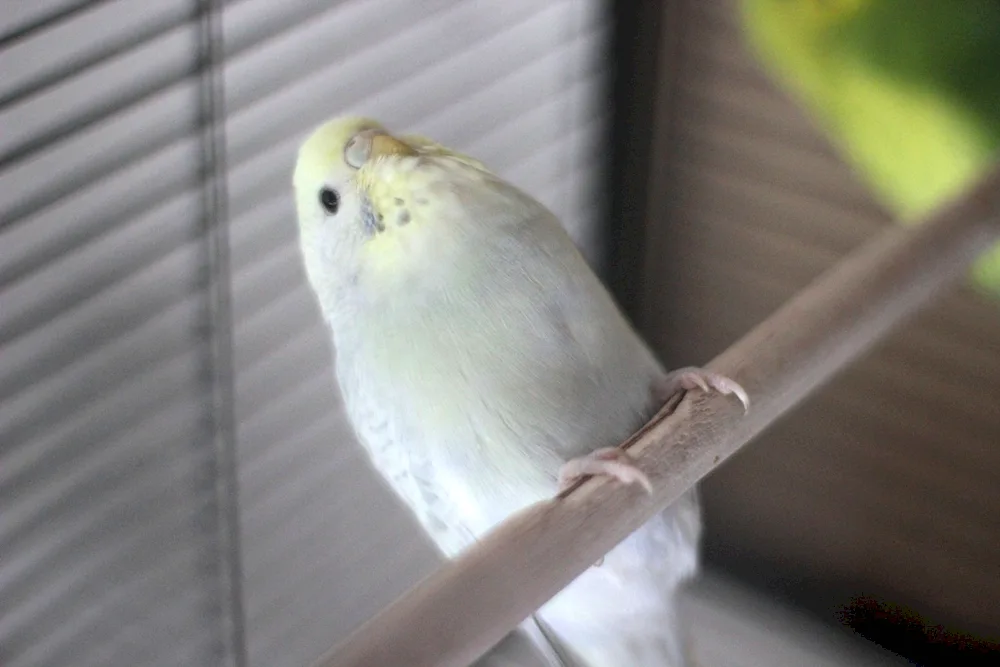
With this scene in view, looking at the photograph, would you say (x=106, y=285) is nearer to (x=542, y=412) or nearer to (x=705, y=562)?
(x=542, y=412)

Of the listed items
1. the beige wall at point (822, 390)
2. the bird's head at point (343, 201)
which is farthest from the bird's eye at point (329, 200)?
the beige wall at point (822, 390)

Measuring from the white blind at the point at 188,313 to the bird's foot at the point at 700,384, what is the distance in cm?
59

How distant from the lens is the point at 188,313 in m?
1.25

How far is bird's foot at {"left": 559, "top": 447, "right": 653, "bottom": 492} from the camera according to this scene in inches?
29.1

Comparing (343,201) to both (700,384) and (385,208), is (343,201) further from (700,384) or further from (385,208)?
(700,384)

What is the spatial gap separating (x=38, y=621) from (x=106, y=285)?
39 cm

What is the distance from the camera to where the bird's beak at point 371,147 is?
0.84 meters

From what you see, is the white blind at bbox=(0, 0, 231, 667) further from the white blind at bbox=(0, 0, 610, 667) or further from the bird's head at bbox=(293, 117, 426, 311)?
the bird's head at bbox=(293, 117, 426, 311)

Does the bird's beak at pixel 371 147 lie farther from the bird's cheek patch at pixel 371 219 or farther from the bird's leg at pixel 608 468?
the bird's leg at pixel 608 468

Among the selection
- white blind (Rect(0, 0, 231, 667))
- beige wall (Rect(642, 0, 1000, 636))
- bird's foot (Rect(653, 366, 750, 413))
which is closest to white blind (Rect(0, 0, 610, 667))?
white blind (Rect(0, 0, 231, 667))

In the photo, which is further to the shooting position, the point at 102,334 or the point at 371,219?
the point at 102,334

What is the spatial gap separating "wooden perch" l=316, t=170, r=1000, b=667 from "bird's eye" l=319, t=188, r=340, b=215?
11.7 inches

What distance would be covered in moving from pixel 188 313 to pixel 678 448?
2.20 ft

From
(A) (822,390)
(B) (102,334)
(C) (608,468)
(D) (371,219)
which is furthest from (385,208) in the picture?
(A) (822,390)
